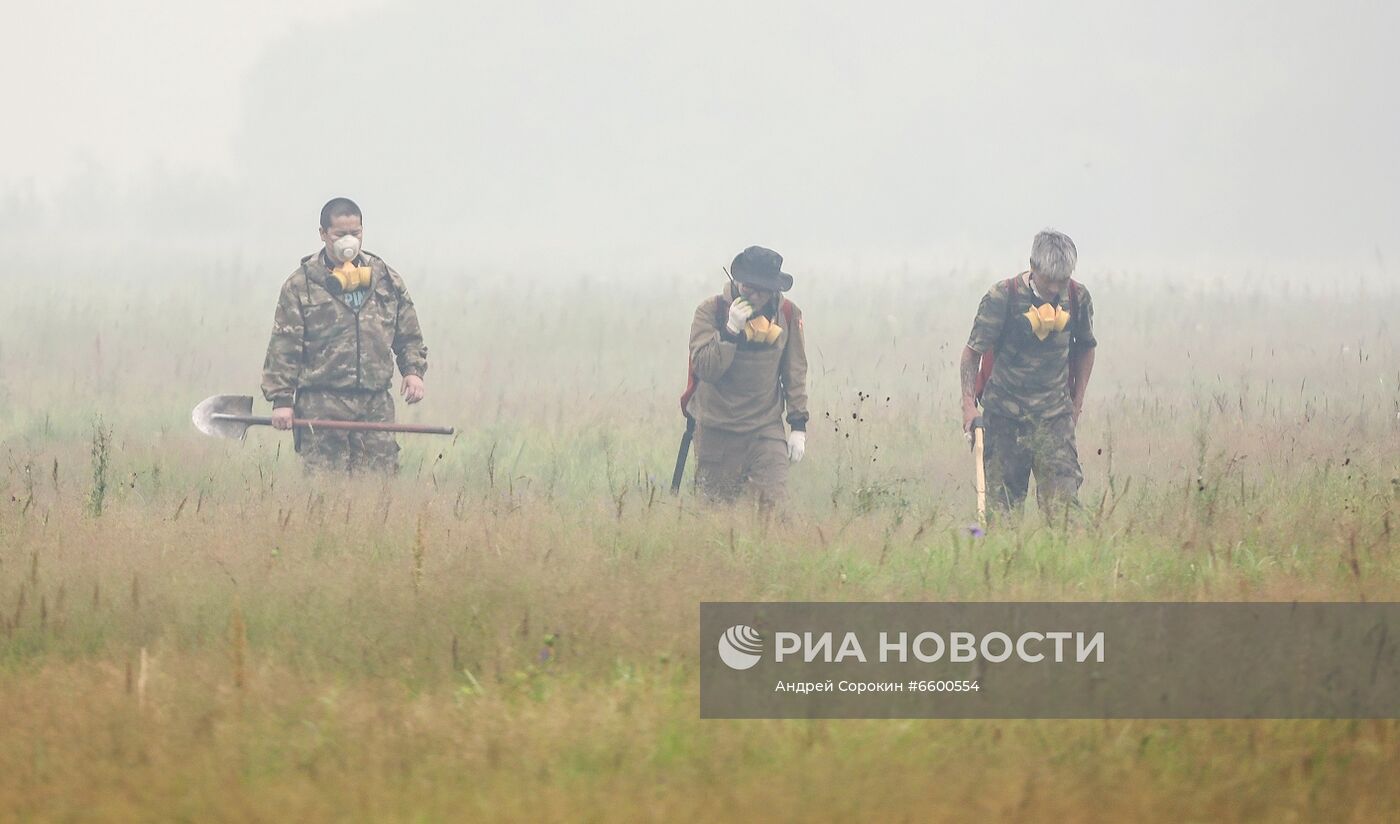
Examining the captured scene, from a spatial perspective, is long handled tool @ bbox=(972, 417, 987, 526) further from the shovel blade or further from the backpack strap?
the shovel blade

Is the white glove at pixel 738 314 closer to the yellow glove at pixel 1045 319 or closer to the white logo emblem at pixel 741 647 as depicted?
the yellow glove at pixel 1045 319

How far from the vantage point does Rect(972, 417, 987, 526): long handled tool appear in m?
7.86

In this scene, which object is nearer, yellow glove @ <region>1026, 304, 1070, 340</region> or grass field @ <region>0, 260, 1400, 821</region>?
grass field @ <region>0, 260, 1400, 821</region>

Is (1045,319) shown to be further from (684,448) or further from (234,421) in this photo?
(234,421)

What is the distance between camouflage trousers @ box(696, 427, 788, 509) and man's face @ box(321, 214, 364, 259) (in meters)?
2.37

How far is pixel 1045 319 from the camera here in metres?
8.48

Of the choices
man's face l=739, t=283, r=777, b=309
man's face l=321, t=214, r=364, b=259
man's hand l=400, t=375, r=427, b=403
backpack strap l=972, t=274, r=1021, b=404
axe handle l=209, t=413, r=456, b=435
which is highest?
man's face l=321, t=214, r=364, b=259

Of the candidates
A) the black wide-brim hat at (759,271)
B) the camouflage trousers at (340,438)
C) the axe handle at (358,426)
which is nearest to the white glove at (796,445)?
the black wide-brim hat at (759,271)

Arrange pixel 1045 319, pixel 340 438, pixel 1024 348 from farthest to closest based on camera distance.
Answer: pixel 340 438
pixel 1024 348
pixel 1045 319

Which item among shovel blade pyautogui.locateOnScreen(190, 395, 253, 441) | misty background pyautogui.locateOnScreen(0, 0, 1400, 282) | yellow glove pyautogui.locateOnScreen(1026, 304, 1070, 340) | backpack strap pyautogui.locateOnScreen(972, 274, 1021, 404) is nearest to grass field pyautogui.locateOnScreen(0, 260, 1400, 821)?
shovel blade pyautogui.locateOnScreen(190, 395, 253, 441)

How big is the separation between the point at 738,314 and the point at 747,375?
0.45m

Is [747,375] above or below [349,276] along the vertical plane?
below

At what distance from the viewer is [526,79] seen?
67.0 metres

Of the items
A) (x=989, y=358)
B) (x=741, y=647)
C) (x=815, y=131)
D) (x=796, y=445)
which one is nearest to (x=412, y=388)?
(x=796, y=445)
